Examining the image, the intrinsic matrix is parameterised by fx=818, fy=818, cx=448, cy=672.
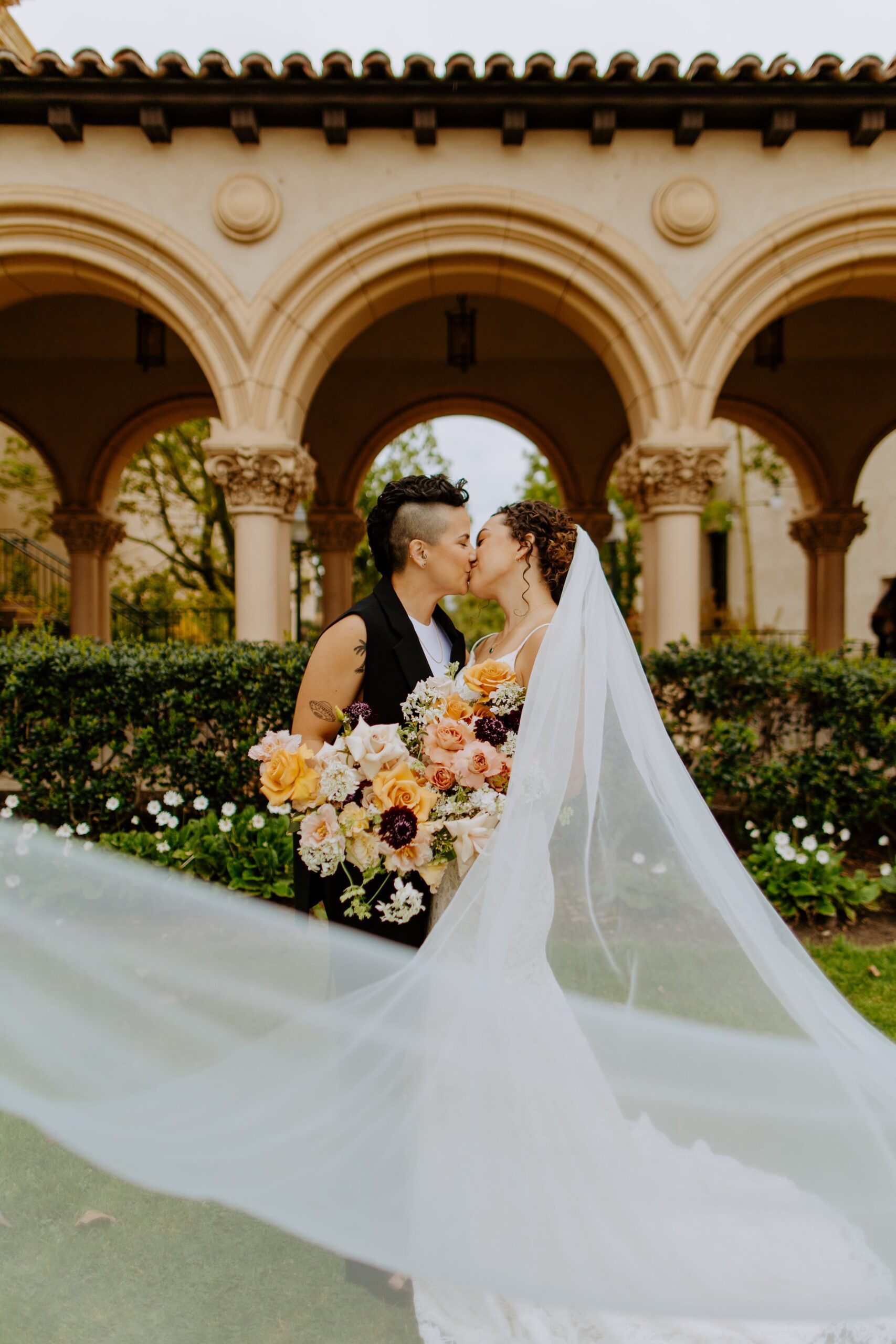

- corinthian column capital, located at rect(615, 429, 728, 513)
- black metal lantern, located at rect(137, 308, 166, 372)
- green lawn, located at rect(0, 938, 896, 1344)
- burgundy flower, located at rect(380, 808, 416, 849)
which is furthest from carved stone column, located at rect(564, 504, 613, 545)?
green lawn, located at rect(0, 938, 896, 1344)

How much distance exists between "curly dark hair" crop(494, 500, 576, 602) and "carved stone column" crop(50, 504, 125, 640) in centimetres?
1062

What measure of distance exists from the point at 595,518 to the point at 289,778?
421 inches

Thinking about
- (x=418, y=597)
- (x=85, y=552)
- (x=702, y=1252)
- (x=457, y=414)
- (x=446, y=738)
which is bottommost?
(x=702, y=1252)

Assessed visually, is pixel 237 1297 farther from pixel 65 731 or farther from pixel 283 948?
pixel 65 731

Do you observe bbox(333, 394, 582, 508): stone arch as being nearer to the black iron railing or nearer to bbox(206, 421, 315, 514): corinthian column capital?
the black iron railing

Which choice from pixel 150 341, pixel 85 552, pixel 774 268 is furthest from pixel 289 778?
pixel 85 552

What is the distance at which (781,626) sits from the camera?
81.5ft

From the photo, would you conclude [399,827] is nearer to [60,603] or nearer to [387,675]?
[387,675]

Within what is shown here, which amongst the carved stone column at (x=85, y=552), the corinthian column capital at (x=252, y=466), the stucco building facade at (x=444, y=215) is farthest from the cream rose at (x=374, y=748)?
the carved stone column at (x=85, y=552)

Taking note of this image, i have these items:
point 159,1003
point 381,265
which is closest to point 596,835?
point 159,1003

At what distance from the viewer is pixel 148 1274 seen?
2453 millimetres

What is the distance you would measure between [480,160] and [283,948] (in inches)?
264

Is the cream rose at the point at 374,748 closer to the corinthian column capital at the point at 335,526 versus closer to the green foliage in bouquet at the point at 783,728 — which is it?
the green foliage in bouquet at the point at 783,728

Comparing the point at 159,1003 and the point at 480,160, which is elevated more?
the point at 480,160
